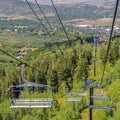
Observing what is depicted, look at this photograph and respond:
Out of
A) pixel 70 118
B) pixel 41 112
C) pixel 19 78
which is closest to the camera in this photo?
pixel 70 118

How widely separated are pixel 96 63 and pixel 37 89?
21.5 metres

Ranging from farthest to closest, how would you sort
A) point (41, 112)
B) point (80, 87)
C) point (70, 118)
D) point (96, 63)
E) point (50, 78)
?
point (96, 63) < point (50, 78) < point (80, 87) < point (41, 112) < point (70, 118)

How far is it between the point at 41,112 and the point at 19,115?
5.70m

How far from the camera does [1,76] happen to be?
8806 cm

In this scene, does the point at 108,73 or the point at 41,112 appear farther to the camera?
the point at 108,73

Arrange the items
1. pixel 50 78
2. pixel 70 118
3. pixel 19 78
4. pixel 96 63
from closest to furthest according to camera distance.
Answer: pixel 70 118 < pixel 50 78 < pixel 19 78 < pixel 96 63

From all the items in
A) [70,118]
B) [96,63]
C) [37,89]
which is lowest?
[70,118]

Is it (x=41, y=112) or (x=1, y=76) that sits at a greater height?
(x=1, y=76)

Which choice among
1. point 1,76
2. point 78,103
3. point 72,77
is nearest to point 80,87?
point 72,77

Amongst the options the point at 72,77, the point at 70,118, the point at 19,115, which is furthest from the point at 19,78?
the point at 70,118

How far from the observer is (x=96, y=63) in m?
84.7

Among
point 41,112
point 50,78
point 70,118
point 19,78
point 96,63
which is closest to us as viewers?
point 70,118

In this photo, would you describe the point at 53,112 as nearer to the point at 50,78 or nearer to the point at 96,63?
the point at 50,78

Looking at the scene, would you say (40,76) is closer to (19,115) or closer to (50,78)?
(50,78)
